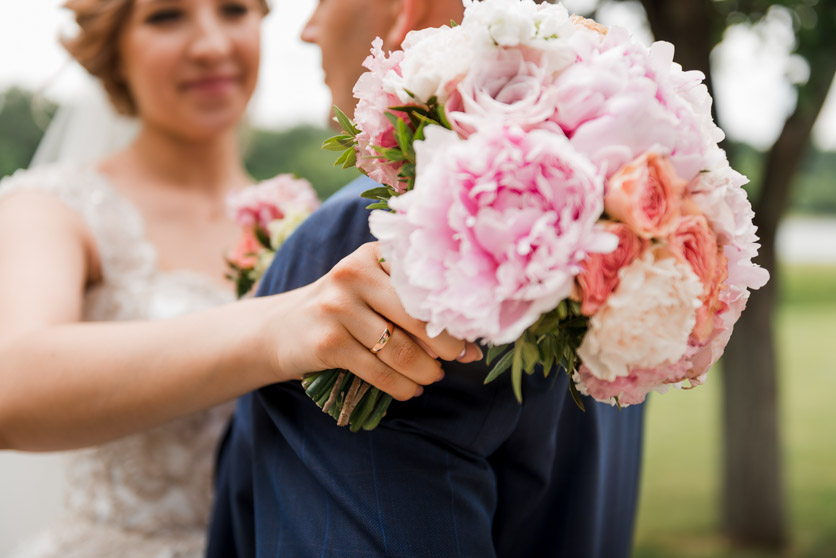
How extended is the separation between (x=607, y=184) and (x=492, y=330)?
9.4 inches

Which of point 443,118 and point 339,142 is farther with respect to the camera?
point 339,142

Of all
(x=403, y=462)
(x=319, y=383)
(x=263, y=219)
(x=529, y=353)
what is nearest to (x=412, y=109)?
(x=529, y=353)

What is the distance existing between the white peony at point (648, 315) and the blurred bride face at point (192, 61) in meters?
2.33

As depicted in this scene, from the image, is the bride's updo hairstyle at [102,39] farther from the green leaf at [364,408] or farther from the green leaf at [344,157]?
the green leaf at [364,408]

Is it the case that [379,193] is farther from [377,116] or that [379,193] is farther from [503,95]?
[503,95]

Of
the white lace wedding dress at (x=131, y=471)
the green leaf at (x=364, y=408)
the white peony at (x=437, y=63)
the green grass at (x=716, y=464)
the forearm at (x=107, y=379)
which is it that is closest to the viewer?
the white peony at (x=437, y=63)

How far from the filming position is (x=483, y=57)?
104cm

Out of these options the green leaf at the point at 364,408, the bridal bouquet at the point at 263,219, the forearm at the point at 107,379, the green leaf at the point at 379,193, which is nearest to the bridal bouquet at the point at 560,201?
the green leaf at the point at 379,193

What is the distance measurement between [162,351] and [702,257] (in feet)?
3.82

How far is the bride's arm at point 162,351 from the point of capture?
3.99ft

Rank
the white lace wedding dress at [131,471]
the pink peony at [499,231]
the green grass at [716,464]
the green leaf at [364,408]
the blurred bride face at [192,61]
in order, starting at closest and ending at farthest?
1. the pink peony at [499,231]
2. the green leaf at [364,408]
3. the white lace wedding dress at [131,471]
4. the blurred bride face at [192,61]
5. the green grass at [716,464]

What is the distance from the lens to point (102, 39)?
9.73ft

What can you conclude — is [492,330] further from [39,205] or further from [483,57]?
[39,205]

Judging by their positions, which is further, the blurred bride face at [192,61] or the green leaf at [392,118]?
the blurred bride face at [192,61]
